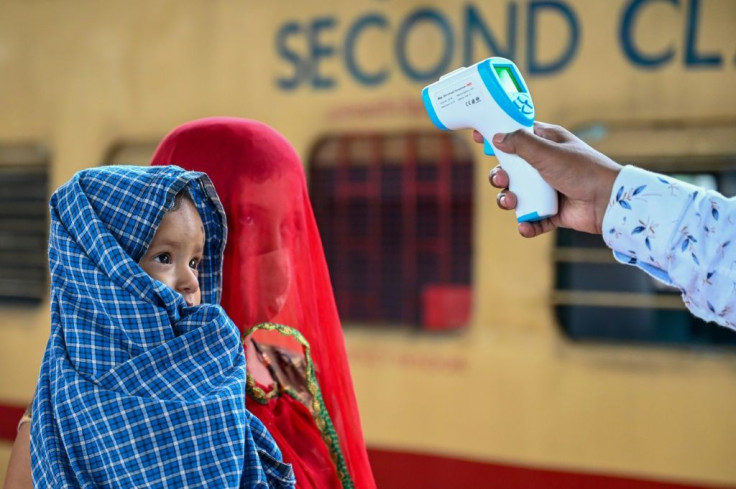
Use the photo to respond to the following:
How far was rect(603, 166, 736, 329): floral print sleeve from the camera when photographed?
967 mm

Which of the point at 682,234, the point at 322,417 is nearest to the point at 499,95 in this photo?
the point at 682,234

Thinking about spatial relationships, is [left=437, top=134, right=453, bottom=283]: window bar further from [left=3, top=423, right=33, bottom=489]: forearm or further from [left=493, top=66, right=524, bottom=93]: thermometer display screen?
[left=3, top=423, right=33, bottom=489]: forearm

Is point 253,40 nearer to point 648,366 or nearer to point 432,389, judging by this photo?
point 432,389

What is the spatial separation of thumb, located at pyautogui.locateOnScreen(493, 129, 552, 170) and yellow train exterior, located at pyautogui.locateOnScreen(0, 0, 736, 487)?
177cm

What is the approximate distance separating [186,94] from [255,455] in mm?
2659

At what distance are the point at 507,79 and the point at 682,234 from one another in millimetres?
370

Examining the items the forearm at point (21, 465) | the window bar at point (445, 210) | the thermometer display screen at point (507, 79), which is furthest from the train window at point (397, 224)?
the forearm at point (21, 465)

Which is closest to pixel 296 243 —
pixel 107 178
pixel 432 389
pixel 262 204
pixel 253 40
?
pixel 262 204

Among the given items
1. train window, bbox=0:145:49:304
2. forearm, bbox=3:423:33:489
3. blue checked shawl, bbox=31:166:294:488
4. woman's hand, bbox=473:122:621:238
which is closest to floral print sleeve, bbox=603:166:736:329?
woman's hand, bbox=473:122:621:238

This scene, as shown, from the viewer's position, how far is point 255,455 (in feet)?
3.52

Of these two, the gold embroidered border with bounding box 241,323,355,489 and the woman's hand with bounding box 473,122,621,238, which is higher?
the woman's hand with bounding box 473,122,621,238

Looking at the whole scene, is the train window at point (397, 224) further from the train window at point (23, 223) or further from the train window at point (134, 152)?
the train window at point (23, 223)

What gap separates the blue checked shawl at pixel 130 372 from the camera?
1.00 m

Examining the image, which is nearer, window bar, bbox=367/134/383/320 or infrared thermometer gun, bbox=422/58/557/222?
infrared thermometer gun, bbox=422/58/557/222
